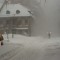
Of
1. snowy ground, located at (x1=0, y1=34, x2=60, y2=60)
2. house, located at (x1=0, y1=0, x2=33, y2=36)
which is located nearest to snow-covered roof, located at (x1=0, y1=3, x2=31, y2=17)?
house, located at (x1=0, y1=0, x2=33, y2=36)

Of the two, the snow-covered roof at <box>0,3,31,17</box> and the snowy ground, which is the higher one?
the snow-covered roof at <box>0,3,31,17</box>

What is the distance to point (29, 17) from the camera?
4.04 feet

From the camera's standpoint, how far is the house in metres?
1.21

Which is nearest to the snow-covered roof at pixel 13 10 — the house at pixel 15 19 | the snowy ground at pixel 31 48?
the house at pixel 15 19

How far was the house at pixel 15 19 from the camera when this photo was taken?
3.98ft

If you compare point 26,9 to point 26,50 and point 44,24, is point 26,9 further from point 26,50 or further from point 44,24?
point 26,50

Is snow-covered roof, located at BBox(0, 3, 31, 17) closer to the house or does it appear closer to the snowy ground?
the house

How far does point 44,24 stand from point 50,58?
0.22m

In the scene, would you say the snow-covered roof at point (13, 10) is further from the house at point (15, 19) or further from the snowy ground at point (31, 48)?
the snowy ground at point (31, 48)

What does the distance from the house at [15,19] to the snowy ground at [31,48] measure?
0.15 feet

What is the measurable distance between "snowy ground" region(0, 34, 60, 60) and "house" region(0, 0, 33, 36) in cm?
4

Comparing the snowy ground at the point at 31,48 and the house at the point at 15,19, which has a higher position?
the house at the point at 15,19

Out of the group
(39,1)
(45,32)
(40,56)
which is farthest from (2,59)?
(39,1)

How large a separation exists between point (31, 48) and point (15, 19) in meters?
0.21
